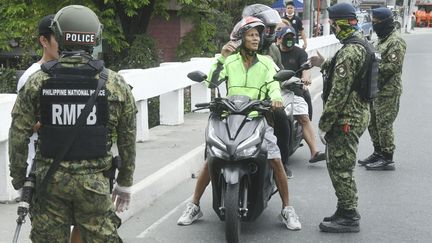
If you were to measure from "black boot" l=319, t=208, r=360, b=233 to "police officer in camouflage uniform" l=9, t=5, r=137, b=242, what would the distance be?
2.58 metres

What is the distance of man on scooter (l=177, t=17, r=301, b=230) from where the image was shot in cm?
554

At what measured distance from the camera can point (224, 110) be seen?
208 inches

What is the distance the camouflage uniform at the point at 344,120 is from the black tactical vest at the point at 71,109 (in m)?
2.51

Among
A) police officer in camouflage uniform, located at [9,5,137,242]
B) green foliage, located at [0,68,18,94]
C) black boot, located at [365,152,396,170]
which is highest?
police officer in camouflage uniform, located at [9,5,137,242]

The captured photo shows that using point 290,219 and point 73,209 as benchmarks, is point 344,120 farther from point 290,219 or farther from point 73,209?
point 73,209

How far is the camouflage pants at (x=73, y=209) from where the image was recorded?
3.51 m

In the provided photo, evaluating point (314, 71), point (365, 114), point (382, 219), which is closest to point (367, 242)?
point (382, 219)

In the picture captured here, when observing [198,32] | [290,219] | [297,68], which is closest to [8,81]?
[198,32]

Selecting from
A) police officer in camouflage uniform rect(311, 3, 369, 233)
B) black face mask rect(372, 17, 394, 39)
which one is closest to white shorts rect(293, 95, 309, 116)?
black face mask rect(372, 17, 394, 39)

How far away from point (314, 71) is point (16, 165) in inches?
649

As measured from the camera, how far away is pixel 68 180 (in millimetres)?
3500

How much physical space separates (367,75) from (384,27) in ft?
8.21

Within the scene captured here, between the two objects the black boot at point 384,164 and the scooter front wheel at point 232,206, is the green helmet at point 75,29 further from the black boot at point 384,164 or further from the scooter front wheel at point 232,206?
the black boot at point 384,164

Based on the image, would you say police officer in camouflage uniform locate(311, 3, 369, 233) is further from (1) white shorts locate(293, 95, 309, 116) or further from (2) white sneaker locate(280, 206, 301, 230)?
(1) white shorts locate(293, 95, 309, 116)
